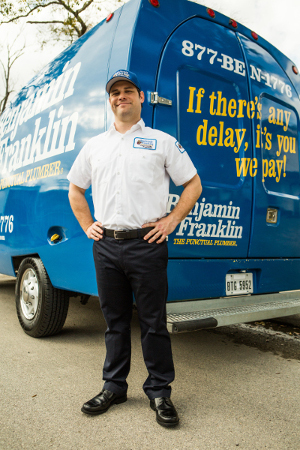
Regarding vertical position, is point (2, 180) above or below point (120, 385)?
above

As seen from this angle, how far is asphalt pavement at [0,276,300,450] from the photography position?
75.3 inches

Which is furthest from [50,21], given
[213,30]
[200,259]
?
[200,259]

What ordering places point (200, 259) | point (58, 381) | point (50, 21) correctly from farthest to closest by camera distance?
point (50, 21), point (200, 259), point (58, 381)

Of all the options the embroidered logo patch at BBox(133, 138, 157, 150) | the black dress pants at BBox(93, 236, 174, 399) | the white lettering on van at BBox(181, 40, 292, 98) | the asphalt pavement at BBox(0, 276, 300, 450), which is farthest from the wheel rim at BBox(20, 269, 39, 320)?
the white lettering on van at BBox(181, 40, 292, 98)

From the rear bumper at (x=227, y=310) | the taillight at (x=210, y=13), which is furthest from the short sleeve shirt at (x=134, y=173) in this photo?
the taillight at (x=210, y=13)

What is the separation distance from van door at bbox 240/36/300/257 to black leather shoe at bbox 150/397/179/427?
1436 mm

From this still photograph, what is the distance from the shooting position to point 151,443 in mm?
1881

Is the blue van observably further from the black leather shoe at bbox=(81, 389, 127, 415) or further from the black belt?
the black leather shoe at bbox=(81, 389, 127, 415)

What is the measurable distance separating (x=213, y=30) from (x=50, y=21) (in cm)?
1495

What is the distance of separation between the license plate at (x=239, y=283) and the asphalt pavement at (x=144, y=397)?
1.95 ft

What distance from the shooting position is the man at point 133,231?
215 centimetres

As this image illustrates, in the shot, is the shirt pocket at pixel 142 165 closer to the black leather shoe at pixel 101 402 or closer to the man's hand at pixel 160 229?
the man's hand at pixel 160 229

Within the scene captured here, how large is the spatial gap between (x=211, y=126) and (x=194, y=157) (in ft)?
1.00

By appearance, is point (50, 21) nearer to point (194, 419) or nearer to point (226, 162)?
point (226, 162)
